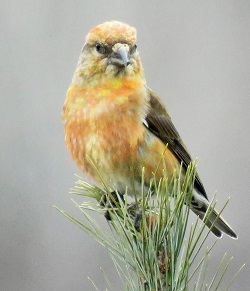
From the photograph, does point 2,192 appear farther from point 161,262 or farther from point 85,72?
point 161,262

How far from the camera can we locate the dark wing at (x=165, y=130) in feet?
13.1

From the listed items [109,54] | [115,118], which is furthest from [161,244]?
[109,54]

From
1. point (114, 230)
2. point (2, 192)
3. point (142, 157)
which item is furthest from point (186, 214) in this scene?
point (2, 192)

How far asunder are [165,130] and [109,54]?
0.40 metres

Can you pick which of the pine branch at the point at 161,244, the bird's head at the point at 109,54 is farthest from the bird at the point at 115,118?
the pine branch at the point at 161,244

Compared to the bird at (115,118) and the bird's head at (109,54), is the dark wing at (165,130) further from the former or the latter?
the bird's head at (109,54)

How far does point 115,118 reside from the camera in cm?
378

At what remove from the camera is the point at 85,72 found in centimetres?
397

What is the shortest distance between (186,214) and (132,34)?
3.72ft

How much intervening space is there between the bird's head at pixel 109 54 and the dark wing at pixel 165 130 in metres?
0.16

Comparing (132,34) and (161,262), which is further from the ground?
(132,34)

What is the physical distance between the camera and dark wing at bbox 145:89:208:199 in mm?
3982

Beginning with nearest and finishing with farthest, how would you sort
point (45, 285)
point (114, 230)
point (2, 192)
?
point (114, 230) → point (45, 285) → point (2, 192)

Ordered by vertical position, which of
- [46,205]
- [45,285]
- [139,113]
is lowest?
[45,285]
